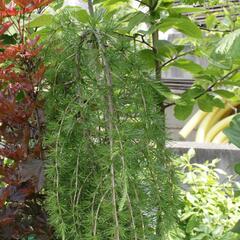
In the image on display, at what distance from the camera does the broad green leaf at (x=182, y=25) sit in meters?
1.25

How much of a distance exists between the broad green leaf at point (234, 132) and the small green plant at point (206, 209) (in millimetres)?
381

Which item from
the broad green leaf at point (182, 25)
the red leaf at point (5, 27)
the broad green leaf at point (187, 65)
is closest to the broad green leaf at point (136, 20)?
the broad green leaf at point (182, 25)

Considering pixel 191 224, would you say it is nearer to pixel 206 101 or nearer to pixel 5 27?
pixel 206 101

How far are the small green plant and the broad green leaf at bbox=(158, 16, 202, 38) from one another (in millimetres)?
546

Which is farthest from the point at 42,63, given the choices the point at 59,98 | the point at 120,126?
the point at 120,126

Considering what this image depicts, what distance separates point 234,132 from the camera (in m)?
1.29

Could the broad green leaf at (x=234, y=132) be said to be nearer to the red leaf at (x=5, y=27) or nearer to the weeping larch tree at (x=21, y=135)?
the weeping larch tree at (x=21, y=135)

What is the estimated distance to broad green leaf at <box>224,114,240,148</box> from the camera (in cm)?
128

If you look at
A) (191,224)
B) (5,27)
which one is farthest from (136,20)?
(191,224)

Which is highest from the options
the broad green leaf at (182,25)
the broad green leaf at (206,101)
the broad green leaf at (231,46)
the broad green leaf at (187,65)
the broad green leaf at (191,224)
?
the broad green leaf at (182,25)

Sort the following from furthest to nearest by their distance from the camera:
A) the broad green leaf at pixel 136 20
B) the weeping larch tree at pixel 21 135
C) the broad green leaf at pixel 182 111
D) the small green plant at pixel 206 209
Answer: the small green plant at pixel 206 209 → the broad green leaf at pixel 182 111 → the broad green leaf at pixel 136 20 → the weeping larch tree at pixel 21 135

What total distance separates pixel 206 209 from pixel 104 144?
2.86ft

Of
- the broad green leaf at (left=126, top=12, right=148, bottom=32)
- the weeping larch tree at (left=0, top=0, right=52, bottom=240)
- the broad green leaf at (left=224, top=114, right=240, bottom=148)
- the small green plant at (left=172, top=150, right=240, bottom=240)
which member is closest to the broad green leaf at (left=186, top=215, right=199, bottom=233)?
the small green plant at (left=172, top=150, right=240, bottom=240)

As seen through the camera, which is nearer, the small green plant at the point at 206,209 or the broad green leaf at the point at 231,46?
the broad green leaf at the point at 231,46
